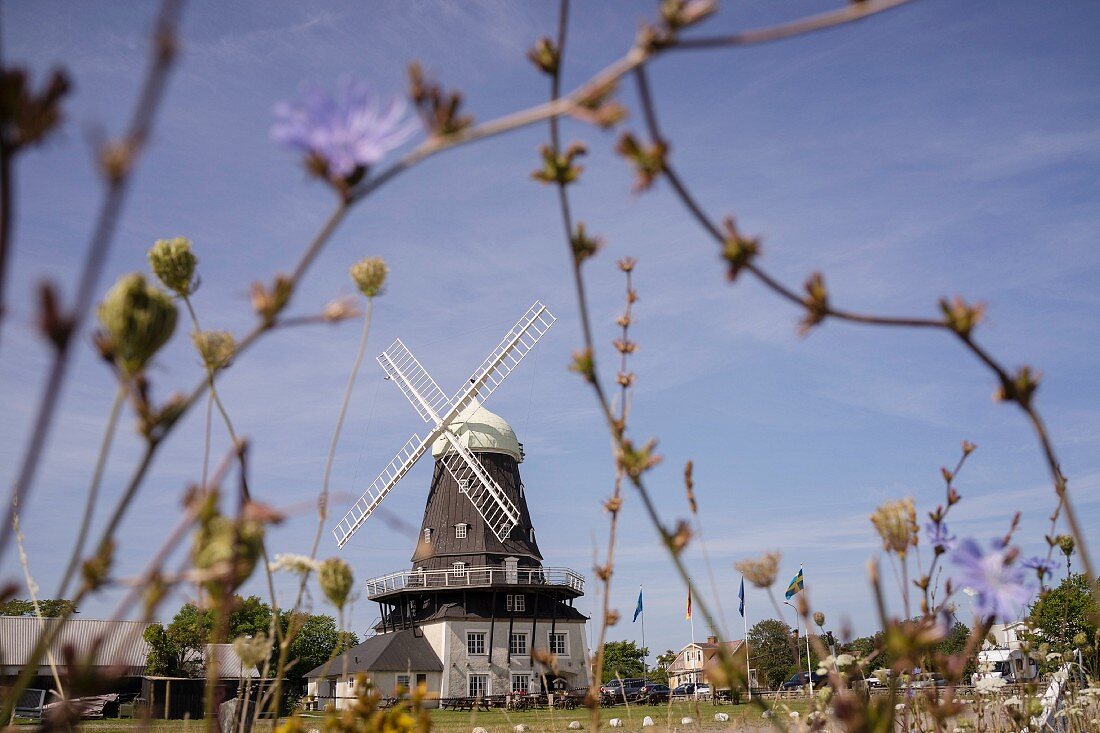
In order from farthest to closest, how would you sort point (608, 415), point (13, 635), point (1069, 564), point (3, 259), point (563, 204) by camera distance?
point (13, 635) < point (1069, 564) < point (608, 415) < point (563, 204) < point (3, 259)

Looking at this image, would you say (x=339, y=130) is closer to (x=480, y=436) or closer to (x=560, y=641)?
(x=480, y=436)

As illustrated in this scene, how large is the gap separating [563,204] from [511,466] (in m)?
38.2

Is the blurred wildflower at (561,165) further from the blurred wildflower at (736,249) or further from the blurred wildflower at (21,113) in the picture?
the blurred wildflower at (21,113)

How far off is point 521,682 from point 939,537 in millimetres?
38270

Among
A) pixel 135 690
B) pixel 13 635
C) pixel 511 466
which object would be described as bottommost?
pixel 135 690

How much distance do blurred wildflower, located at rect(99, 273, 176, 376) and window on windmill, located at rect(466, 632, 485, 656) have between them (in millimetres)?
37829

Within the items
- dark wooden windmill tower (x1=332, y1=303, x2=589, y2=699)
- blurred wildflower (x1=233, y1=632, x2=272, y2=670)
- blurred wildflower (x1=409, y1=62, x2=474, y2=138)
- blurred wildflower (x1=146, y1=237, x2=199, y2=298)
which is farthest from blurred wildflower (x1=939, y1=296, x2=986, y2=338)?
dark wooden windmill tower (x1=332, y1=303, x2=589, y2=699)

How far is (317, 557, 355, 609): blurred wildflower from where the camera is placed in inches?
76.1

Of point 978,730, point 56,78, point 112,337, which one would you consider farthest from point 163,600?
point 978,730

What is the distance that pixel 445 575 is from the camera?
36.8m

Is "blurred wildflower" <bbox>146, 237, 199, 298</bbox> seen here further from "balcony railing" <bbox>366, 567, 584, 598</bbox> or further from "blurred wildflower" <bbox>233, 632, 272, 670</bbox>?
"balcony railing" <bbox>366, 567, 584, 598</bbox>

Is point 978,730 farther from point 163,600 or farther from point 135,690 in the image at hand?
point 135,690

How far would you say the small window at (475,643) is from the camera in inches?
1444

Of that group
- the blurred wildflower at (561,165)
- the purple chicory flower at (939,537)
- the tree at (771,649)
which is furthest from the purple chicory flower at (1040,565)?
the tree at (771,649)
